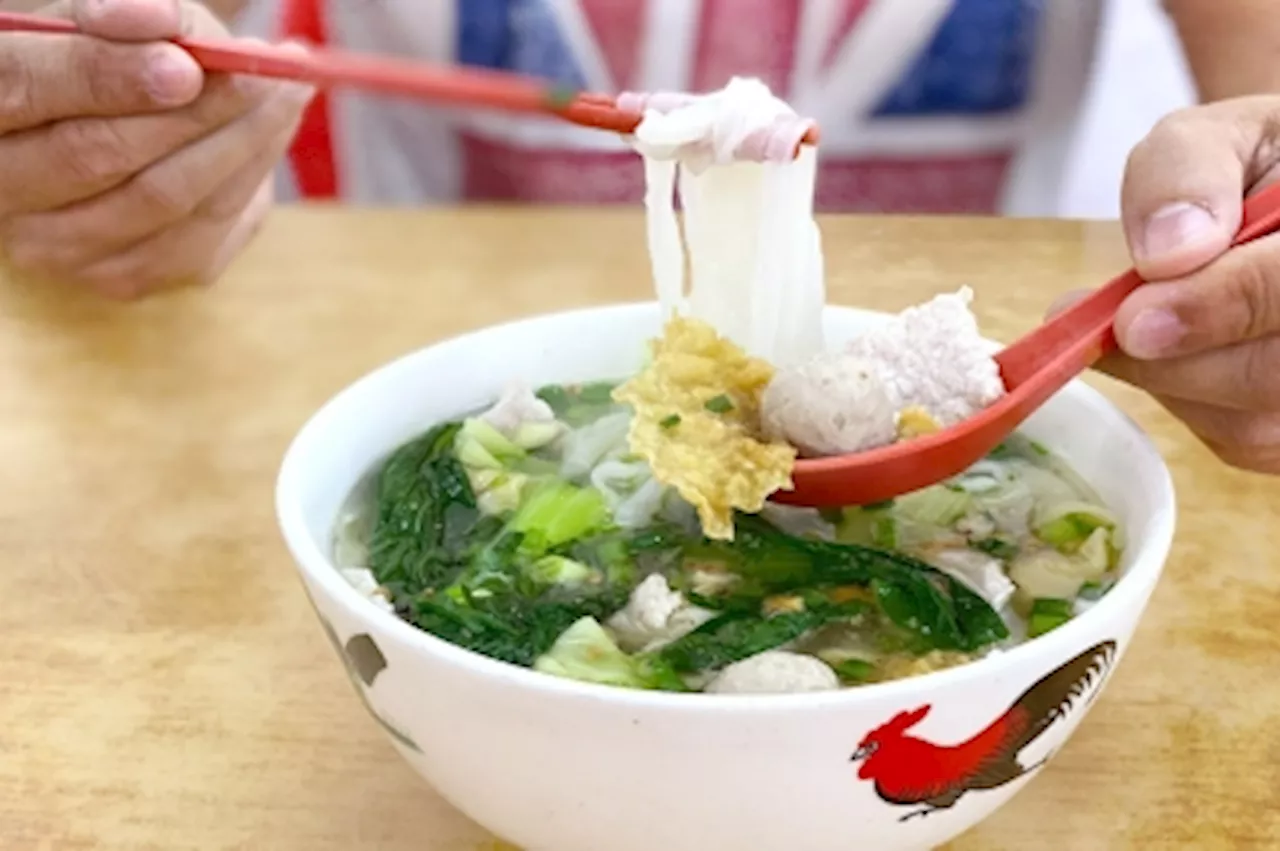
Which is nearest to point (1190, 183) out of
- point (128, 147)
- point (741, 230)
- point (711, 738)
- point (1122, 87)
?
point (741, 230)

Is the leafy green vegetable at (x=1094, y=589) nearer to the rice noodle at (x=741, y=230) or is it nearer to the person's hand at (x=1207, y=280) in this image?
the person's hand at (x=1207, y=280)

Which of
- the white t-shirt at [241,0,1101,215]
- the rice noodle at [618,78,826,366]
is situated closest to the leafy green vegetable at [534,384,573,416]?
the rice noodle at [618,78,826,366]

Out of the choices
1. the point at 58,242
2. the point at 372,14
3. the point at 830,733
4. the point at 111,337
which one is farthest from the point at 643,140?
A: the point at 372,14

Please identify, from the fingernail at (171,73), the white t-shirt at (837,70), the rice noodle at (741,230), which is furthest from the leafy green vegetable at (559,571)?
the white t-shirt at (837,70)

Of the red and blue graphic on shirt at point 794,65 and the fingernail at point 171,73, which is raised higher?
the fingernail at point 171,73

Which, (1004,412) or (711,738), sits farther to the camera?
(1004,412)

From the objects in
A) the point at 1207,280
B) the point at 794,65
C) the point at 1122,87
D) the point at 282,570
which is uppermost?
the point at 1207,280

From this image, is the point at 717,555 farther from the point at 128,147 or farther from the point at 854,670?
the point at 128,147

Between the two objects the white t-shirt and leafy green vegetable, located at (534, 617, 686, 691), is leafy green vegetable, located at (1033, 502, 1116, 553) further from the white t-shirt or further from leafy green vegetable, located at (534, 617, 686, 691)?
the white t-shirt

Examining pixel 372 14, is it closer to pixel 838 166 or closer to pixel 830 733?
pixel 838 166
